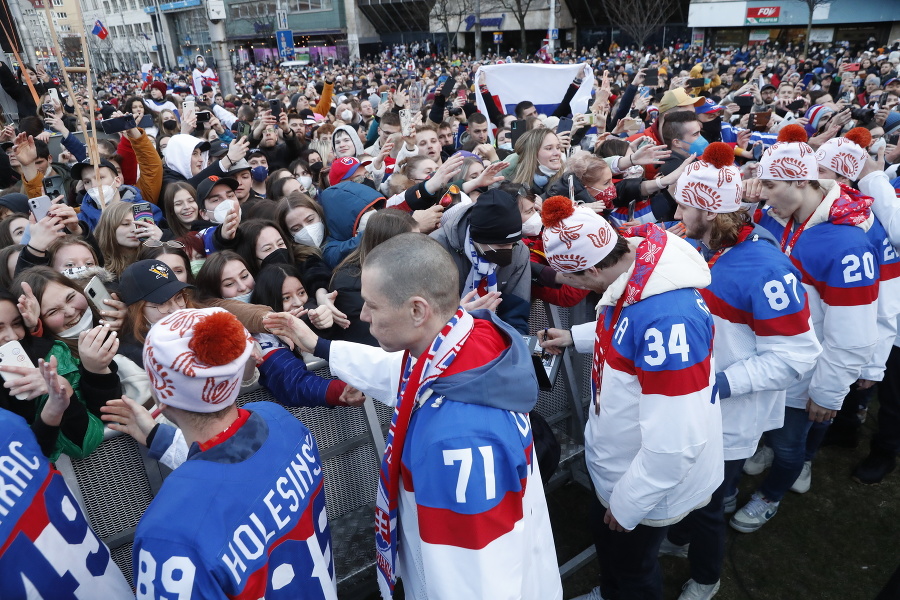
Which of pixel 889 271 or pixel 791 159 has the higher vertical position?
pixel 791 159

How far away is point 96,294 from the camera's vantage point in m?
3.08

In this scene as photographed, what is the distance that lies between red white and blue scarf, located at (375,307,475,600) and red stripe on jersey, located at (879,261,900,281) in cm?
354

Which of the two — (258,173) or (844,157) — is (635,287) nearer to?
(844,157)

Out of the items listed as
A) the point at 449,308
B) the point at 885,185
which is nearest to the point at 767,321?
the point at 449,308

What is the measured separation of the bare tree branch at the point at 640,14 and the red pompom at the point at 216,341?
4797cm

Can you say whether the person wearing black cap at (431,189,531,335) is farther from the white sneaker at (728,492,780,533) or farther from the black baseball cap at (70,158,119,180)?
the black baseball cap at (70,158,119,180)

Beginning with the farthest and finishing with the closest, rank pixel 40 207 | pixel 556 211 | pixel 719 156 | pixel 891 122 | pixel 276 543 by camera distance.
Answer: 1. pixel 891 122
2. pixel 40 207
3. pixel 719 156
4. pixel 556 211
5. pixel 276 543

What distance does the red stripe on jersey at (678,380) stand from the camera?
2279 mm

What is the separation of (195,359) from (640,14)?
51.7m

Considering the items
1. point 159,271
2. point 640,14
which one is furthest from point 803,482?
point 640,14

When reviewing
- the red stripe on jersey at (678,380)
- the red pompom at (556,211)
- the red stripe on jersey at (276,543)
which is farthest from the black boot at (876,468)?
the red stripe on jersey at (276,543)

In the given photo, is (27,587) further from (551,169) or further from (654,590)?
(551,169)

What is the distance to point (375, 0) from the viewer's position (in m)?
59.2

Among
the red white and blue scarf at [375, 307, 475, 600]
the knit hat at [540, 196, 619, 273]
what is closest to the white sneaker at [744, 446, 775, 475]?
the knit hat at [540, 196, 619, 273]
